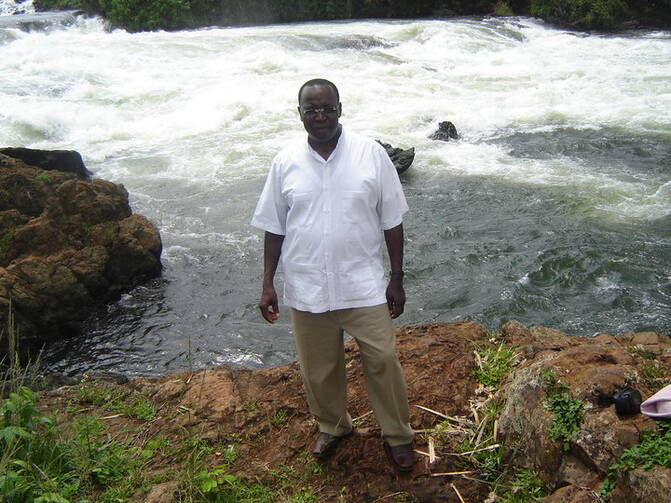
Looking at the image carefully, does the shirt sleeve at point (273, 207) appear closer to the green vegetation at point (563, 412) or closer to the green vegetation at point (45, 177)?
the green vegetation at point (563, 412)

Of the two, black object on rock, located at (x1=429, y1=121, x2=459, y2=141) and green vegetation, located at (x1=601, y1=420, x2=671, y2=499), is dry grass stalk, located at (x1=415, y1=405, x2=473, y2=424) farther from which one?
black object on rock, located at (x1=429, y1=121, x2=459, y2=141)

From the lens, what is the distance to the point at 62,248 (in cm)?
702

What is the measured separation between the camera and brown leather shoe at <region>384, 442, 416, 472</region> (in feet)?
10.3

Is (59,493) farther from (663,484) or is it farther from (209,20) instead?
(209,20)

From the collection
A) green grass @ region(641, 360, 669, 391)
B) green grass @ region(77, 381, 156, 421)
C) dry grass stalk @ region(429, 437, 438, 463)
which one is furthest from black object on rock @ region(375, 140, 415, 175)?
dry grass stalk @ region(429, 437, 438, 463)

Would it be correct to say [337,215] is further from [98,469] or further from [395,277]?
[98,469]

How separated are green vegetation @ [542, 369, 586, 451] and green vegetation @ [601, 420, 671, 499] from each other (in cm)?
27

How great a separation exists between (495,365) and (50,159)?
7.13 m

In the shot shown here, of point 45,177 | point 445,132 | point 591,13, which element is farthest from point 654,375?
point 591,13

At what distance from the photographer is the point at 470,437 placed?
131 inches

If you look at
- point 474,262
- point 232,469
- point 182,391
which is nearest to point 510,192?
point 474,262

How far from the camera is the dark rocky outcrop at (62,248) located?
6.40m

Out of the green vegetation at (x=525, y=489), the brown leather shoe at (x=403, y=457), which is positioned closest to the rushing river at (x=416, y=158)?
the brown leather shoe at (x=403, y=457)

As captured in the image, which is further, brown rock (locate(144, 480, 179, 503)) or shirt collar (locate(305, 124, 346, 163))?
brown rock (locate(144, 480, 179, 503))
